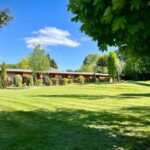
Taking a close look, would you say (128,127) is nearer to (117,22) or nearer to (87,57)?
(117,22)

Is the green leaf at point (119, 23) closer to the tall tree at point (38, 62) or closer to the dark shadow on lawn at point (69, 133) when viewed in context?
the dark shadow on lawn at point (69, 133)

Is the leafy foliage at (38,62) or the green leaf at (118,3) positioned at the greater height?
the leafy foliage at (38,62)

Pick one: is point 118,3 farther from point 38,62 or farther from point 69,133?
point 38,62

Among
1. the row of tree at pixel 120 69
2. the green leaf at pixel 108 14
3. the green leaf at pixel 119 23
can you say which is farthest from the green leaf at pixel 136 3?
the row of tree at pixel 120 69

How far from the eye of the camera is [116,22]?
241 inches

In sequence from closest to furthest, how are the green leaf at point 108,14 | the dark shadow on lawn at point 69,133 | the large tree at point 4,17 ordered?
the green leaf at point 108,14 → the dark shadow on lawn at point 69,133 → the large tree at point 4,17

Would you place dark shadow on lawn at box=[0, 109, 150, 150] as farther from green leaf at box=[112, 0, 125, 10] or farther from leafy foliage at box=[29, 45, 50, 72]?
leafy foliage at box=[29, 45, 50, 72]

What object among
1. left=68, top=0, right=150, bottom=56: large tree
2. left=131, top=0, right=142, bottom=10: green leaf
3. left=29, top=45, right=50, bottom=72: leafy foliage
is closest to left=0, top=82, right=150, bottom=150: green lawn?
left=68, top=0, right=150, bottom=56: large tree

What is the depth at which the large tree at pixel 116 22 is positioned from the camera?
611 cm

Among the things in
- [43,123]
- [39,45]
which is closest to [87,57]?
[39,45]

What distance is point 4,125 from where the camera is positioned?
11.9m

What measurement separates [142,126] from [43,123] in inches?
130

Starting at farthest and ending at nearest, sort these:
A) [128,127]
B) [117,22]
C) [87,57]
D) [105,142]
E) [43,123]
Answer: [87,57] → [43,123] → [128,127] → [105,142] → [117,22]

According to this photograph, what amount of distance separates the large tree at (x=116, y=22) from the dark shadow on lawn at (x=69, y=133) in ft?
7.88
